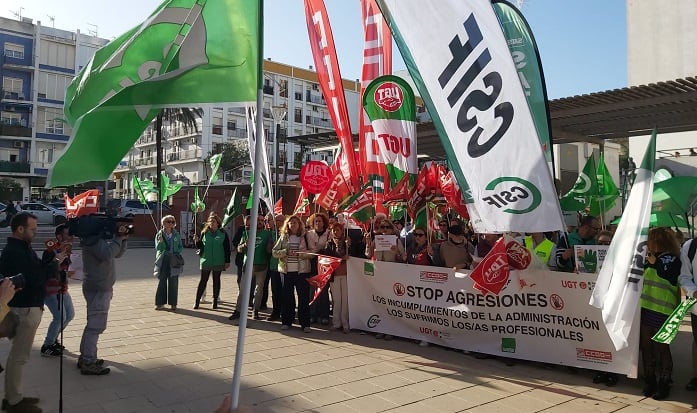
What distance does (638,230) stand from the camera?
4.21 meters

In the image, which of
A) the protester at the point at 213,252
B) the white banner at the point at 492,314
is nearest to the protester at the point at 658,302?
the white banner at the point at 492,314

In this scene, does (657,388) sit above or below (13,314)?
below

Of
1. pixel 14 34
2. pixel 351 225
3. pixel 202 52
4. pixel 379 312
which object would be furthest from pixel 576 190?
pixel 14 34

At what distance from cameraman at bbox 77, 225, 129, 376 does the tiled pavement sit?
20 centimetres

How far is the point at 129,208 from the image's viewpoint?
36406 mm

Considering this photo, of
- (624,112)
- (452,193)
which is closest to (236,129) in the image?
(624,112)

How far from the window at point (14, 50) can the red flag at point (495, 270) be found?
59.5 metres

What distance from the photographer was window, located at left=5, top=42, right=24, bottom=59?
1980 inches

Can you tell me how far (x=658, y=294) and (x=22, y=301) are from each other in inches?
237

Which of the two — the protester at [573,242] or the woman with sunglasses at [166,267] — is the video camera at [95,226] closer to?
the woman with sunglasses at [166,267]

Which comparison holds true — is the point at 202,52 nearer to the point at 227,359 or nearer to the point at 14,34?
the point at 227,359

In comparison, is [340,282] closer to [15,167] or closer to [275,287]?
[275,287]

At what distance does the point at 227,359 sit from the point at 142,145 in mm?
70407

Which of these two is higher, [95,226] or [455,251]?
[95,226]
